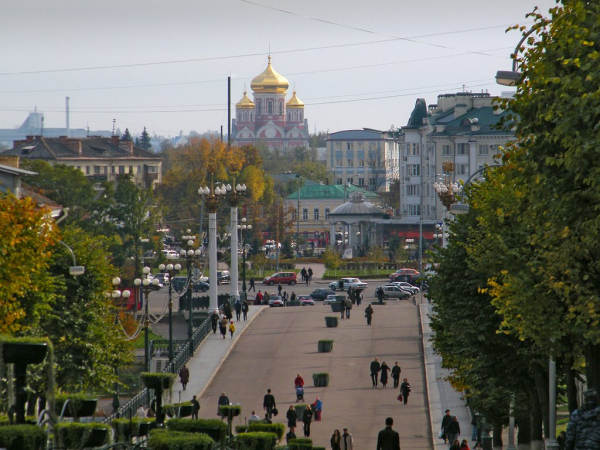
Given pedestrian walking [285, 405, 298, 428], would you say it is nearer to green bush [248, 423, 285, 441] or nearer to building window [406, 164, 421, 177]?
green bush [248, 423, 285, 441]

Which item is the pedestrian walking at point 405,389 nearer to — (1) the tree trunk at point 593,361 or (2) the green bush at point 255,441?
(1) the tree trunk at point 593,361

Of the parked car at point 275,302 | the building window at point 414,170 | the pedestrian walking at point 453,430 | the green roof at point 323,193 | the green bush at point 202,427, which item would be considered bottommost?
the pedestrian walking at point 453,430

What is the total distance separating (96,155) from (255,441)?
105 metres

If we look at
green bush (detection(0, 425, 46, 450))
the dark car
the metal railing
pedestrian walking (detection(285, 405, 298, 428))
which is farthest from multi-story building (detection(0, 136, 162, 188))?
green bush (detection(0, 425, 46, 450))

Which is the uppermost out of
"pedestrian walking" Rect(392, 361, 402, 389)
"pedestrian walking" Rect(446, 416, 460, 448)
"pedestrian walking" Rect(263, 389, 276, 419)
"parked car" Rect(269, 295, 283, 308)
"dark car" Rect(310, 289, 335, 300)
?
"dark car" Rect(310, 289, 335, 300)

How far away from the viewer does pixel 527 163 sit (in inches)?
744

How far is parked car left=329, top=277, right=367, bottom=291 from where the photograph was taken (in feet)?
265

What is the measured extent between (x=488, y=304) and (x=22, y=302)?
38.6 ft

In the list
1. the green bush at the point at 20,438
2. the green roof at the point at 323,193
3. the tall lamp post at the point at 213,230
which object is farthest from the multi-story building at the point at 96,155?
the green bush at the point at 20,438

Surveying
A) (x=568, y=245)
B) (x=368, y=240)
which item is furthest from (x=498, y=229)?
(x=368, y=240)

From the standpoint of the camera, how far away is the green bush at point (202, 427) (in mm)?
17109

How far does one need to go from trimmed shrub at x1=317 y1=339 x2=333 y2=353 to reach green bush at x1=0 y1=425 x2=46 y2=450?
35360mm

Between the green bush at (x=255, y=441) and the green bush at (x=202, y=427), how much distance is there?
2395 mm

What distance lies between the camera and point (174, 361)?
42.5 meters
